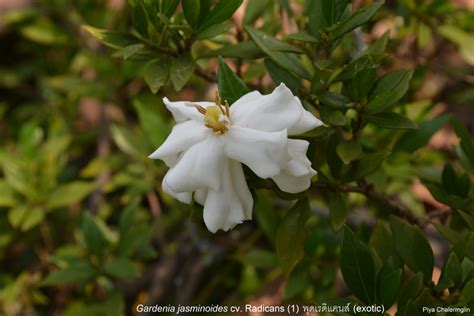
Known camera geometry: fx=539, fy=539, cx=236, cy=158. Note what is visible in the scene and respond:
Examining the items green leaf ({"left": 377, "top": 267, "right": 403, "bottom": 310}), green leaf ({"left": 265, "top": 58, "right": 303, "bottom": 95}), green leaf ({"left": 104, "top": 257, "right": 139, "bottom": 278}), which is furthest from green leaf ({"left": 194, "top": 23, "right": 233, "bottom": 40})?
green leaf ({"left": 104, "top": 257, "right": 139, "bottom": 278})

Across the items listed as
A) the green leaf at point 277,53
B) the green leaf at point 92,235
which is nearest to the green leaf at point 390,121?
the green leaf at point 277,53

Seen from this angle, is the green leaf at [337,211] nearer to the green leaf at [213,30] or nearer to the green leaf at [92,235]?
the green leaf at [213,30]

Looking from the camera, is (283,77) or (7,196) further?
(7,196)

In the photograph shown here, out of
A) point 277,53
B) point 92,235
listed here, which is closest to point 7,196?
point 92,235

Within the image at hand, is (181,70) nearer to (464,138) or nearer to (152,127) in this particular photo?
(152,127)

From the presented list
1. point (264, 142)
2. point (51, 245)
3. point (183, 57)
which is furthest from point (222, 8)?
point (51, 245)

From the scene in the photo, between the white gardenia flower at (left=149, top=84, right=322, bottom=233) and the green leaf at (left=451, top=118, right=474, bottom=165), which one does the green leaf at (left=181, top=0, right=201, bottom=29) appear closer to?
the white gardenia flower at (left=149, top=84, right=322, bottom=233)
